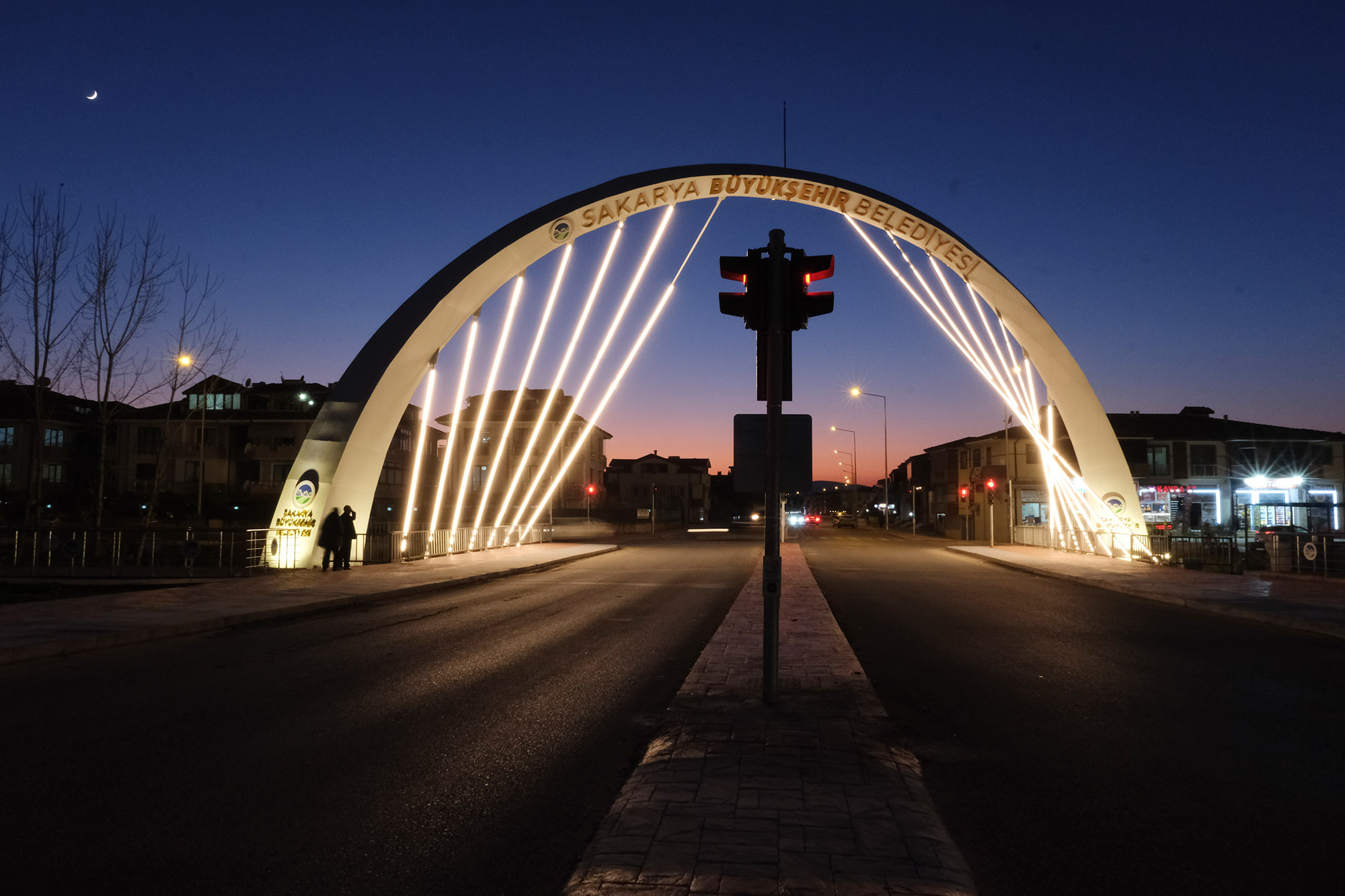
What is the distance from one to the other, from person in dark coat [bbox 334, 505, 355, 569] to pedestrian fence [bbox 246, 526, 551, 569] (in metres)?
0.83

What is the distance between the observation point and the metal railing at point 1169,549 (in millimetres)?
23859

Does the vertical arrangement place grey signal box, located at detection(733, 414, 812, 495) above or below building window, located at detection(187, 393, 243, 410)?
below

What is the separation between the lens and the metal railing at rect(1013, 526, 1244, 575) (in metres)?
23.9

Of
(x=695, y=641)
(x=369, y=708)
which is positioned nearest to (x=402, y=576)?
(x=695, y=641)

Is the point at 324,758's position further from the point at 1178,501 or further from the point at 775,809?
the point at 1178,501

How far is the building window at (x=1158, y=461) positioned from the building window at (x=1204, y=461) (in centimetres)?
A: 153

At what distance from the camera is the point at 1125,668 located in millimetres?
9242

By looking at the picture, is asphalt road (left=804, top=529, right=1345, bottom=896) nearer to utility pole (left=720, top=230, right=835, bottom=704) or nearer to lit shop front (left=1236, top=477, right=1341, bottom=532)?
utility pole (left=720, top=230, right=835, bottom=704)

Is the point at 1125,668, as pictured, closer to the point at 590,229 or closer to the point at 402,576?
the point at 402,576

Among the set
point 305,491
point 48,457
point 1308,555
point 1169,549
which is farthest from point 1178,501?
point 48,457

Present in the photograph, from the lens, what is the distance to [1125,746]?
242 inches

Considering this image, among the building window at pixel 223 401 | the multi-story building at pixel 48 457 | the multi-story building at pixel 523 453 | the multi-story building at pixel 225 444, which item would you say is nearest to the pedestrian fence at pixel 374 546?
the multi-story building at pixel 225 444

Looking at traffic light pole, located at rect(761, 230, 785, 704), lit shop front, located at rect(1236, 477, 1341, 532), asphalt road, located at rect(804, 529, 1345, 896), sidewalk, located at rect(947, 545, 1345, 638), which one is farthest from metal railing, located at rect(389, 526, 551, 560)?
lit shop front, located at rect(1236, 477, 1341, 532)

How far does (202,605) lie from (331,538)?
6.89 meters
